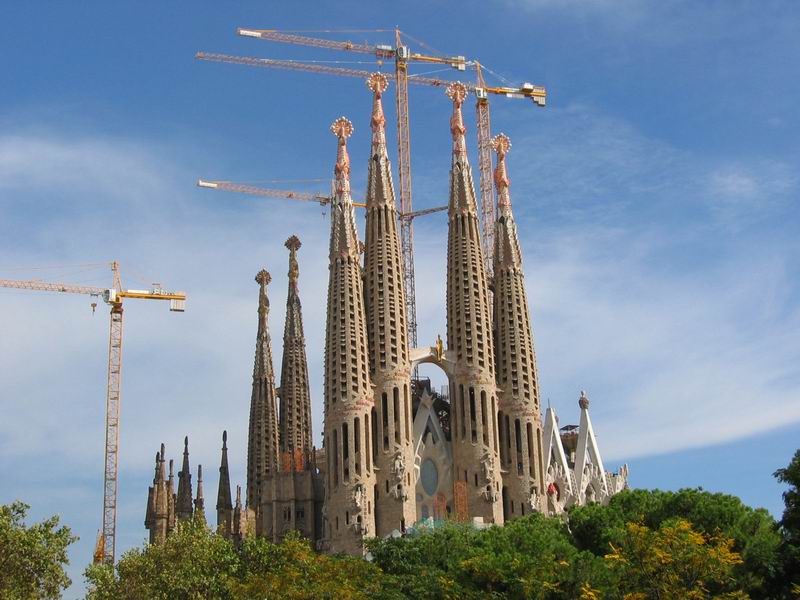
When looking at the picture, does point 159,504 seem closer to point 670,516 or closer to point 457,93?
point 457,93

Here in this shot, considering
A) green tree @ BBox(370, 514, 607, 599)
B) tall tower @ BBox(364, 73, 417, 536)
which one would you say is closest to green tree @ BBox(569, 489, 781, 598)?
green tree @ BBox(370, 514, 607, 599)

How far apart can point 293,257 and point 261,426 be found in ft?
44.3

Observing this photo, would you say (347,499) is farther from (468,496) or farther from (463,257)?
(463,257)

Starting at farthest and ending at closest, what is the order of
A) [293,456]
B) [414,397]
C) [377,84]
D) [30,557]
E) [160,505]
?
[160,505], [293,456], [414,397], [377,84], [30,557]

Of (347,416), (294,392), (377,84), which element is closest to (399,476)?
(347,416)

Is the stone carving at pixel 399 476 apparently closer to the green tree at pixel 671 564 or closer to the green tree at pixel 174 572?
the green tree at pixel 174 572

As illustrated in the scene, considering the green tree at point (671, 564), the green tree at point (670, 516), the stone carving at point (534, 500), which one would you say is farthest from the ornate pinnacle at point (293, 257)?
the green tree at point (671, 564)

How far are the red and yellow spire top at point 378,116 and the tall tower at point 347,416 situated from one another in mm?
8439

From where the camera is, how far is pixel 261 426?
103 m

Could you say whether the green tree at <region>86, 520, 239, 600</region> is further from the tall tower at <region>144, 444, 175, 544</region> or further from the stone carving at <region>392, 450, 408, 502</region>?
the tall tower at <region>144, 444, 175, 544</region>

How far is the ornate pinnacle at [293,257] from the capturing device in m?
106

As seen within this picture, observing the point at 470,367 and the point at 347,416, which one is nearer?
the point at 347,416

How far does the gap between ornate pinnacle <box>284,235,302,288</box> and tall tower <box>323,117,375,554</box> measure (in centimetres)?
2206

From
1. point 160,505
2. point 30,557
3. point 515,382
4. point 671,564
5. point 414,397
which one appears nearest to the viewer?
point 671,564
